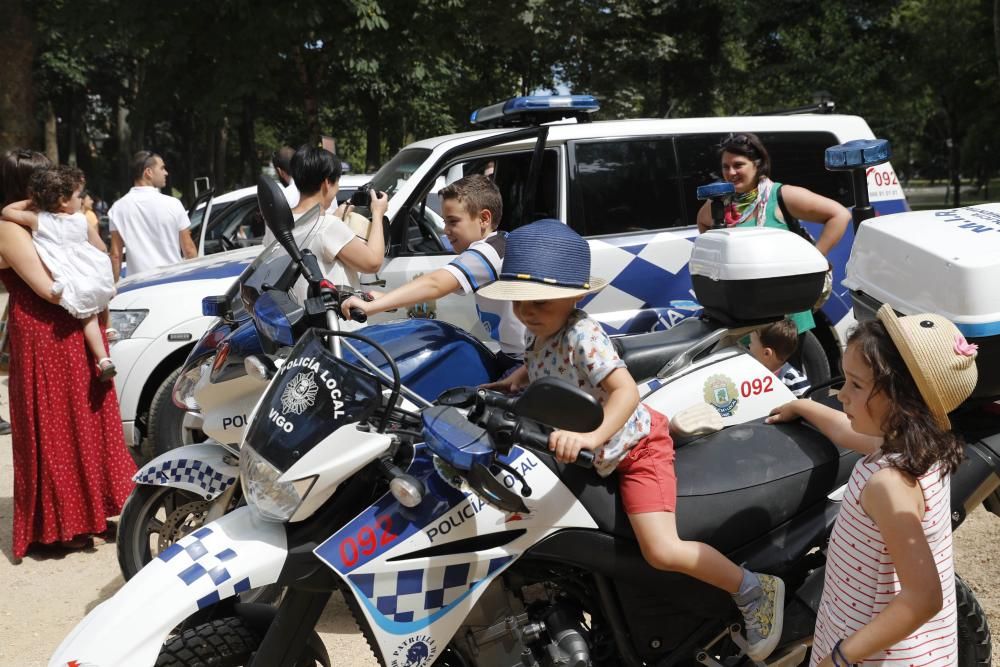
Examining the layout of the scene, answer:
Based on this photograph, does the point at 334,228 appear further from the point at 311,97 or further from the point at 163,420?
the point at 311,97

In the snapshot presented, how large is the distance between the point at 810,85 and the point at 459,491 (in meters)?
20.2

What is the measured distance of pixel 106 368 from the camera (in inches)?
196

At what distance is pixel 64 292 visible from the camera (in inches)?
188

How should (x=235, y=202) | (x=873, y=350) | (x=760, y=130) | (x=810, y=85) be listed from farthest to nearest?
(x=810, y=85) < (x=235, y=202) < (x=760, y=130) < (x=873, y=350)

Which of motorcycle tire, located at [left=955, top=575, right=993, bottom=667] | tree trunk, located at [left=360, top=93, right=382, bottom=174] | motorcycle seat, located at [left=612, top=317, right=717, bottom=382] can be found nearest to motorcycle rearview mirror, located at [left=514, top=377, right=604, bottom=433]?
motorcycle seat, located at [left=612, top=317, right=717, bottom=382]

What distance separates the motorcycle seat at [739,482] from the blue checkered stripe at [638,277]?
8.97ft

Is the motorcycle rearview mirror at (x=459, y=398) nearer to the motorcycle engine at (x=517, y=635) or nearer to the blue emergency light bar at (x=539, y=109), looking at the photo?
the motorcycle engine at (x=517, y=635)

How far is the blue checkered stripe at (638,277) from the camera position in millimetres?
5719

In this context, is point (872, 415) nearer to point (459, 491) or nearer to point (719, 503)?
point (719, 503)

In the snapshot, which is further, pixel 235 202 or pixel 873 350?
pixel 235 202

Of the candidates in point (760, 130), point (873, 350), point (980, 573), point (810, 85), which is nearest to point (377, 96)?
point (810, 85)

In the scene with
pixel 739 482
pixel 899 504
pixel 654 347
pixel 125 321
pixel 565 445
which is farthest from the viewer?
pixel 125 321


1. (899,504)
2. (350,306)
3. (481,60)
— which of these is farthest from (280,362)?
(481,60)

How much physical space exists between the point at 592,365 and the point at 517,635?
716 millimetres
